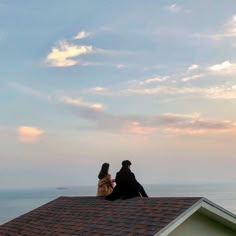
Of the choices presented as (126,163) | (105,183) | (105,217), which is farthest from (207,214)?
(105,183)

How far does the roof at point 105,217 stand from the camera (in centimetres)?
1023

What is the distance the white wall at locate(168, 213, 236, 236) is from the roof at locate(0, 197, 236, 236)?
582mm

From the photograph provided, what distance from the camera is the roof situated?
10.2 metres

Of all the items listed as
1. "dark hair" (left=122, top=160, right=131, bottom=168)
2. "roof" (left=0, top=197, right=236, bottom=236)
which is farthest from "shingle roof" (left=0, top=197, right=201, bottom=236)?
"dark hair" (left=122, top=160, right=131, bottom=168)

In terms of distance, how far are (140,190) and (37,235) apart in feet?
9.86

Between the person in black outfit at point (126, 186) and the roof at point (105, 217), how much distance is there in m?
0.30

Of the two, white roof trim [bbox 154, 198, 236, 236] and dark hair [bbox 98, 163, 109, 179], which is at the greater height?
dark hair [bbox 98, 163, 109, 179]

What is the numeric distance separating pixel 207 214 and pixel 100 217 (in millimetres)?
2654

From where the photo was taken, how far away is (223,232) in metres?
11.7

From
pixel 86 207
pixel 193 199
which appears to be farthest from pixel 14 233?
pixel 193 199

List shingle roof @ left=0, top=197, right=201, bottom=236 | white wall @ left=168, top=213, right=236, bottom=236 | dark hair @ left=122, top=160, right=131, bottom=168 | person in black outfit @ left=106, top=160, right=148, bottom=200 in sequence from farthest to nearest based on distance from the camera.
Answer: dark hair @ left=122, top=160, right=131, bottom=168 < person in black outfit @ left=106, top=160, right=148, bottom=200 < white wall @ left=168, top=213, right=236, bottom=236 < shingle roof @ left=0, top=197, right=201, bottom=236

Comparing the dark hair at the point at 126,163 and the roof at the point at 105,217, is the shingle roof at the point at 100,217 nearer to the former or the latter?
the roof at the point at 105,217

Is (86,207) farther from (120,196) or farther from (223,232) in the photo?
(223,232)

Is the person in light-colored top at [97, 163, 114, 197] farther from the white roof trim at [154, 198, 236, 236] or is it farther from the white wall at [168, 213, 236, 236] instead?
the white roof trim at [154, 198, 236, 236]
